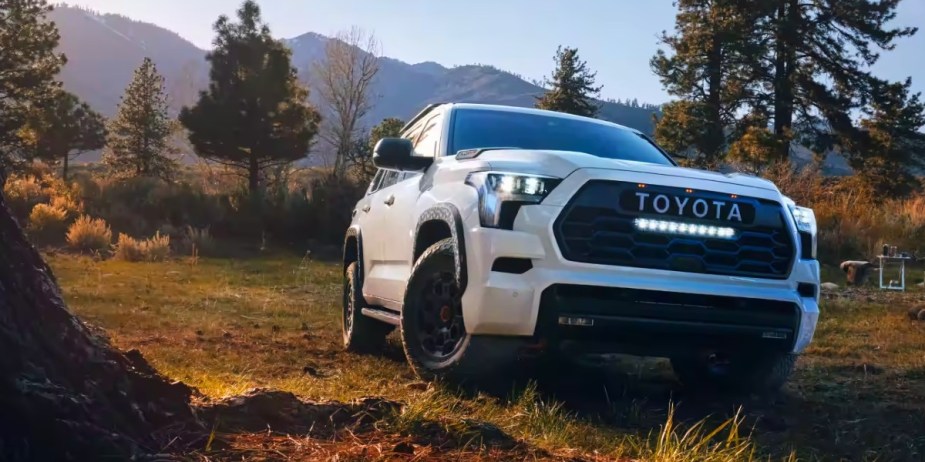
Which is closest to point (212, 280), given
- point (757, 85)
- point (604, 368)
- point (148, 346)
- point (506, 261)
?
point (148, 346)

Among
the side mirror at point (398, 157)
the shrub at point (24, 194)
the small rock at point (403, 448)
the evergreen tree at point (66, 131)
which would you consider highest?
the evergreen tree at point (66, 131)

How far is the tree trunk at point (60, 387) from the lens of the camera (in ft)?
7.07

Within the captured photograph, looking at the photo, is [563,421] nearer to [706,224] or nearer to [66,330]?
[706,224]

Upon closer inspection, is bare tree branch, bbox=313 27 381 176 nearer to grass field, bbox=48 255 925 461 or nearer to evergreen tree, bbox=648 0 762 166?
evergreen tree, bbox=648 0 762 166

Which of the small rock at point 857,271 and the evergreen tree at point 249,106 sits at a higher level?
the evergreen tree at point 249,106

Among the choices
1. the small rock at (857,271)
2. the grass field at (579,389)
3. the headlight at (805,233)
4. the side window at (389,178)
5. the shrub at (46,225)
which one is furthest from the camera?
the shrub at (46,225)

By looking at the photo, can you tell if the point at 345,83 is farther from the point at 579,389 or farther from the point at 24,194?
the point at 579,389

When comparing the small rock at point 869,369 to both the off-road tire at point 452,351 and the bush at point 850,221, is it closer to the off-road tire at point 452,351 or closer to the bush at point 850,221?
the off-road tire at point 452,351

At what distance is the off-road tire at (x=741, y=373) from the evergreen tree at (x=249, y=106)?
2875 cm

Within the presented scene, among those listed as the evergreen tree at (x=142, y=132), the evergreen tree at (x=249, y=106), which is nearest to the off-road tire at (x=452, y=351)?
the evergreen tree at (x=249, y=106)

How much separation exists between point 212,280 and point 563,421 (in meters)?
10.1

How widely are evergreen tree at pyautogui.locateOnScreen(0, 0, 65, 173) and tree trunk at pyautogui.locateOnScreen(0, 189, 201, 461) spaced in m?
29.4

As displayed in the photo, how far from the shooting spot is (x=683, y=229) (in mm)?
4227

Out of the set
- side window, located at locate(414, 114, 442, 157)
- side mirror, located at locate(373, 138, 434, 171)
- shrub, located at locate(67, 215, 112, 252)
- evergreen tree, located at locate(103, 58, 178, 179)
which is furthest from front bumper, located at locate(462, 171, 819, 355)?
evergreen tree, located at locate(103, 58, 178, 179)
